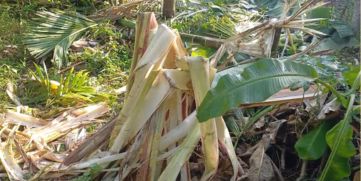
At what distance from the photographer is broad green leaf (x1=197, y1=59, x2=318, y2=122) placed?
1970mm

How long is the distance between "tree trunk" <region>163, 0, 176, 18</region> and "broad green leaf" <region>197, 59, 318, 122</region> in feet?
8.73

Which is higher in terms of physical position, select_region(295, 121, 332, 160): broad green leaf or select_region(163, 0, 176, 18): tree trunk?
select_region(163, 0, 176, 18): tree trunk

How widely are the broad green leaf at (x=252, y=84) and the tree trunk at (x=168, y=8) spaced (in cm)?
266

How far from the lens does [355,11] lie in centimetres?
391

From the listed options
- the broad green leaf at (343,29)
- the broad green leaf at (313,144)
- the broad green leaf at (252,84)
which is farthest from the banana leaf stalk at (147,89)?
the broad green leaf at (343,29)

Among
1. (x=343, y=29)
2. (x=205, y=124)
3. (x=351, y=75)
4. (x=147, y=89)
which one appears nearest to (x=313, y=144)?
(x=351, y=75)

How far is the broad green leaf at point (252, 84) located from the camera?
1.97 meters

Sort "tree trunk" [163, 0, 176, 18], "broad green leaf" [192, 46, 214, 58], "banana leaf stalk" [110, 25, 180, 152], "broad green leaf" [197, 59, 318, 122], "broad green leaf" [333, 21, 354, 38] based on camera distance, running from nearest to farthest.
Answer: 1. "broad green leaf" [197, 59, 318, 122]
2. "banana leaf stalk" [110, 25, 180, 152]
3. "broad green leaf" [192, 46, 214, 58]
4. "broad green leaf" [333, 21, 354, 38]
5. "tree trunk" [163, 0, 176, 18]

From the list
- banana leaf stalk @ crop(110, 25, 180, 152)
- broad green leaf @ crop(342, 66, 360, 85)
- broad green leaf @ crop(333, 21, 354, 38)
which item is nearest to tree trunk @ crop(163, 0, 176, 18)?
broad green leaf @ crop(333, 21, 354, 38)

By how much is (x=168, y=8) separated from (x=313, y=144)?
2.77m

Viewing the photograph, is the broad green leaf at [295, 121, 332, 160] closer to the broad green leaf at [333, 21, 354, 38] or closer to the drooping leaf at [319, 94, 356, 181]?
the drooping leaf at [319, 94, 356, 181]

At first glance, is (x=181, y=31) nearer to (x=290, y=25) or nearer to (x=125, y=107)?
(x=290, y=25)

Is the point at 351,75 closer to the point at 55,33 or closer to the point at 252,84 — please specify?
the point at 252,84

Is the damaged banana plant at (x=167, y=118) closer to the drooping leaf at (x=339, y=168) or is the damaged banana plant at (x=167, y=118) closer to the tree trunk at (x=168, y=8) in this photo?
the drooping leaf at (x=339, y=168)
